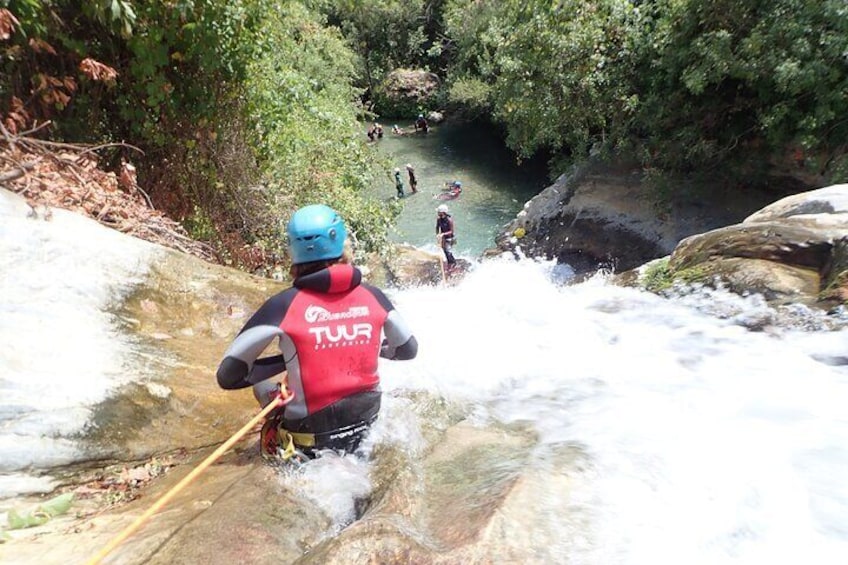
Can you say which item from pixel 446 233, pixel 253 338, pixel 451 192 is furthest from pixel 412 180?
pixel 253 338

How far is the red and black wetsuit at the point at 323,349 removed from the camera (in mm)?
2938

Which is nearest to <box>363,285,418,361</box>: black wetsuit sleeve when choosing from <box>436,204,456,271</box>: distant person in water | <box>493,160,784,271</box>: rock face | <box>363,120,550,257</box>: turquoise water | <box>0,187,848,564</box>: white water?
<box>0,187,848,564</box>: white water

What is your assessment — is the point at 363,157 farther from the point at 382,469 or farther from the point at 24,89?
the point at 382,469

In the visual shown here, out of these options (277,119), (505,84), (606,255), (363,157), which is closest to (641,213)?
(606,255)

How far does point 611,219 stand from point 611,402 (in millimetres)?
10409

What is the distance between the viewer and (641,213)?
13.6 meters

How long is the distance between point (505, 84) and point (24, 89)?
37.7 ft

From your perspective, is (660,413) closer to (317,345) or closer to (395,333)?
(395,333)

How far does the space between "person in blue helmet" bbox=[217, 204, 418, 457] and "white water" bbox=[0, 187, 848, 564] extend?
0.80 feet

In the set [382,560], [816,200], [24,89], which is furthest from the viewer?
[816,200]

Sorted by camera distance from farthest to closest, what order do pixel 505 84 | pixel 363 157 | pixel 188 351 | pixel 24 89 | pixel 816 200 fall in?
pixel 505 84
pixel 363 157
pixel 816 200
pixel 24 89
pixel 188 351

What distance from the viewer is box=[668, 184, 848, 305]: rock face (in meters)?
5.55

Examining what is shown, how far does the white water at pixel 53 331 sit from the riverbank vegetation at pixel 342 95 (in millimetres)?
1861

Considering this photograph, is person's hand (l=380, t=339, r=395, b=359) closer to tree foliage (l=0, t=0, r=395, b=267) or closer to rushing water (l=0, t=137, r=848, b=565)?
rushing water (l=0, t=137, r=848, b=565)
